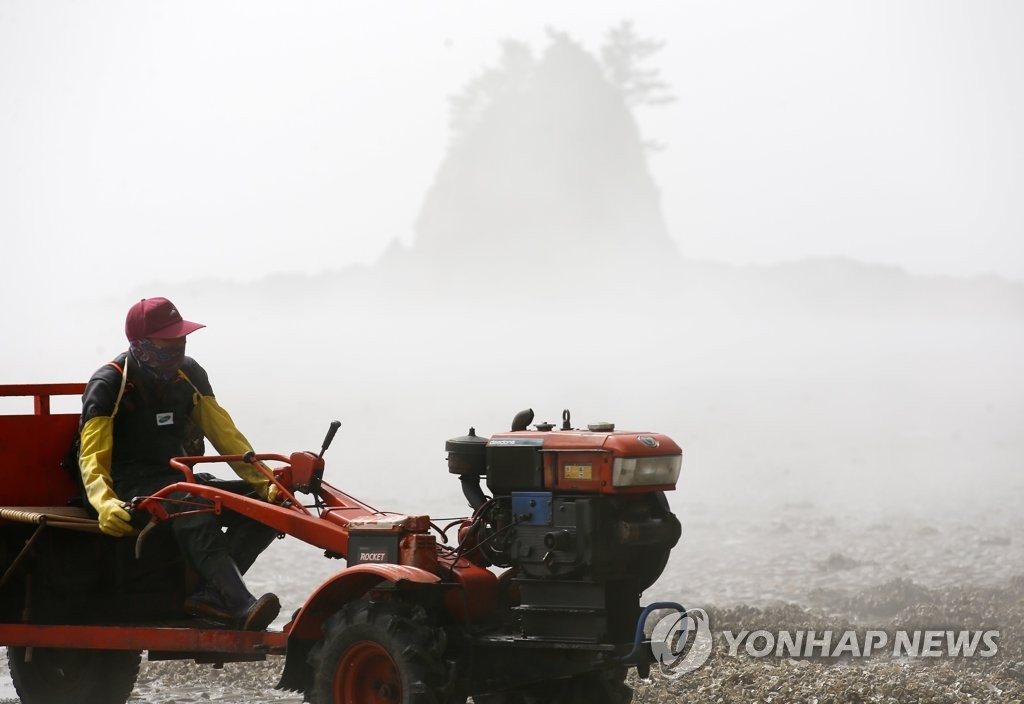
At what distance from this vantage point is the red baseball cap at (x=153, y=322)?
22.0 ft

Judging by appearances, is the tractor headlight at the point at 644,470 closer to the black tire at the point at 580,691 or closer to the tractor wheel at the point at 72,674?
the black tire at the point at 580,691

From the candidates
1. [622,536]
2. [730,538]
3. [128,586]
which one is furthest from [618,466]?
[730,538]

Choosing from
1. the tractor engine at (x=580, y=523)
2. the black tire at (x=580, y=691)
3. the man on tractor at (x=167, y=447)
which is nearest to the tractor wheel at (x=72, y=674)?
the man on tractor at (x=167, y=447)

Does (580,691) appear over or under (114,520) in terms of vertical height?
under

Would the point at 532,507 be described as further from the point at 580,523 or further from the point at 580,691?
the point at 580,691

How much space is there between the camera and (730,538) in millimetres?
15078

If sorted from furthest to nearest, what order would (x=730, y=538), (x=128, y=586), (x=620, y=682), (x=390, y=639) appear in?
(x=730, y=538), (x=128, y=586), (x=620, y=682), (x=390, y=639)

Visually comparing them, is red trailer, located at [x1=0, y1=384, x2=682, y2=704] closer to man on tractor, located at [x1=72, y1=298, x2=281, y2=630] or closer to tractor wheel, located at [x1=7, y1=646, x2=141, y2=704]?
man on tractor, located at [x1=72, y1=298, x2=281, y2=630]

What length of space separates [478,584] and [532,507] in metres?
0.43

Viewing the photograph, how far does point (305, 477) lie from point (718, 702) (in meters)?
2.34

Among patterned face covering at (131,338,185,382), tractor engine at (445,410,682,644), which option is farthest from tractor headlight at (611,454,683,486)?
patterned face covering at (131,338,185,382)

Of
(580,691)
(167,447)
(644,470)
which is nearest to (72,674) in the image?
(167,447)

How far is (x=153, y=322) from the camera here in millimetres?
6734

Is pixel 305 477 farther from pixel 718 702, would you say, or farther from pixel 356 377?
pixel 356 377
